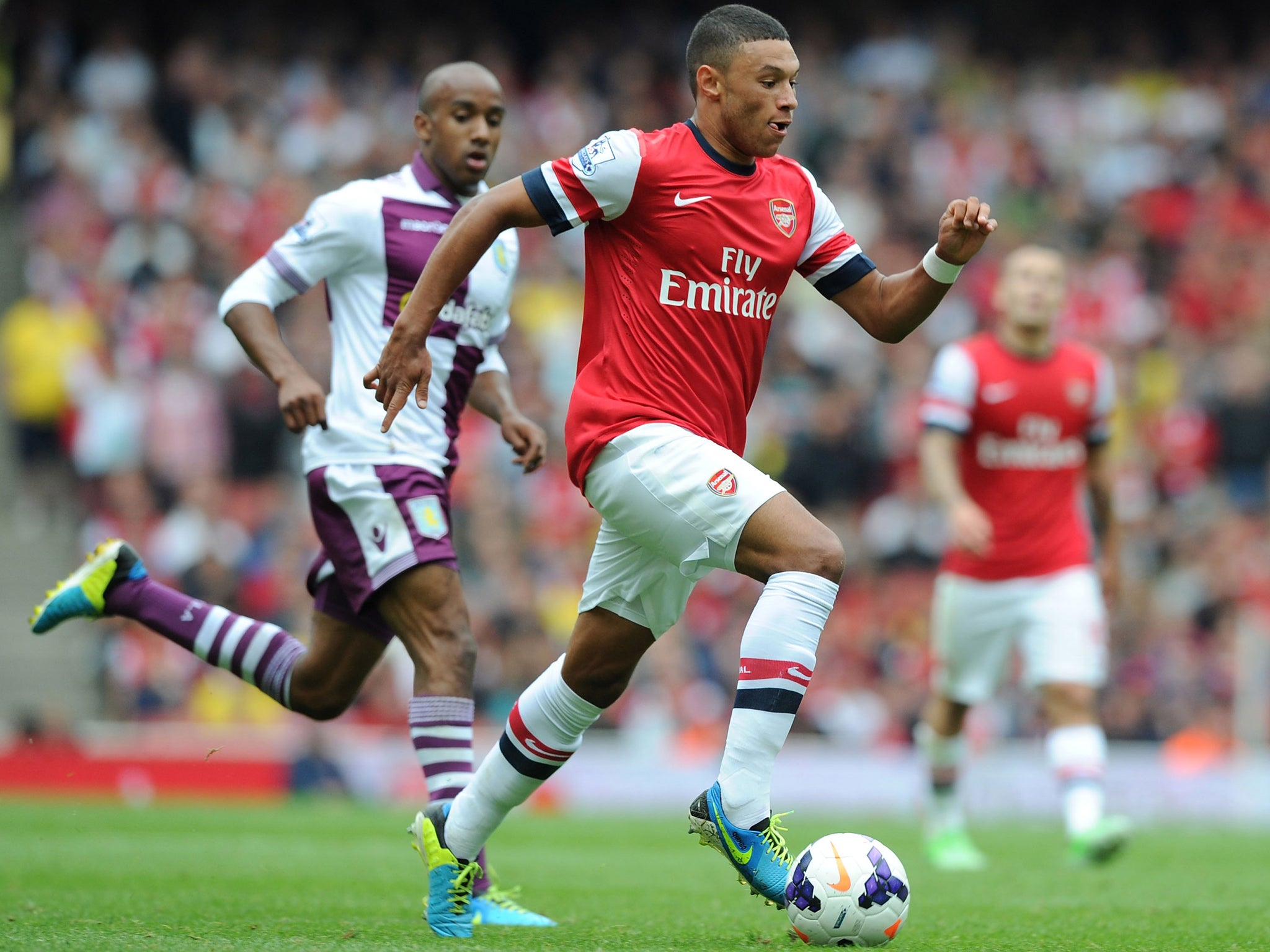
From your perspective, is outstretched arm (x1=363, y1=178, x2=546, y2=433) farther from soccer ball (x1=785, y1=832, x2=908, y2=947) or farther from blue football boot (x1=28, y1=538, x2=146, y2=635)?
blue football boot (x1=28, y1=538, x2=146, y2=635)

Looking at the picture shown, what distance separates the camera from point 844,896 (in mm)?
4906

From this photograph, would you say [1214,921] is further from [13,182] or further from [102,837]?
[13,182]

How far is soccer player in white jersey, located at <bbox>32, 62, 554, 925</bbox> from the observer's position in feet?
20.0

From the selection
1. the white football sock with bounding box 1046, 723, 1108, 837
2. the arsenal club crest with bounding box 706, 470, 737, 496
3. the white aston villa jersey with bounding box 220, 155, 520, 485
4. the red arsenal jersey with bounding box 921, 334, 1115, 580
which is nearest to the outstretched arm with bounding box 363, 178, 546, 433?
the arsenal club crest with bounding box 706, 470, 737, 496

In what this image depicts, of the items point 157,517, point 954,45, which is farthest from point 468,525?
point 954,45

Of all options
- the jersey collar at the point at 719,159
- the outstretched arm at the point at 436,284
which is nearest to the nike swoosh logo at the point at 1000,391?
the jersey collar at the point at 719,159

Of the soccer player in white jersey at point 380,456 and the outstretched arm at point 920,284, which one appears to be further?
the soccer player in white jersey at point 380,456

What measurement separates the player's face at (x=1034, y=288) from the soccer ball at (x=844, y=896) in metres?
4.88

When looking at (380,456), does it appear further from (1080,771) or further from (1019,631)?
(1019,631)

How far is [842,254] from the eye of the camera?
18.4ft

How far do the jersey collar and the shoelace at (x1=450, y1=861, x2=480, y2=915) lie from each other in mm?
2304

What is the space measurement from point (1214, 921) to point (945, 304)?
12.3 metres

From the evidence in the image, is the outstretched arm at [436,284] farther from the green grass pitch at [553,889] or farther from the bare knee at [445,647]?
the green grass pitch at [553,889]

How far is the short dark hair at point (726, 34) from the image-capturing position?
5.28m
